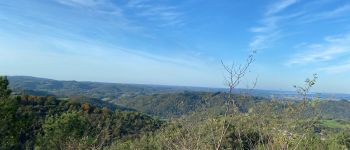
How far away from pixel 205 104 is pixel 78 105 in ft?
289

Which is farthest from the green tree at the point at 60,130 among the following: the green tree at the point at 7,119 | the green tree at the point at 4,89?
the green tree at the point at 4,89

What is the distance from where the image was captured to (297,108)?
10.1m

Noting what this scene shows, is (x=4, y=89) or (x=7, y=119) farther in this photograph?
(x=4, y=89)

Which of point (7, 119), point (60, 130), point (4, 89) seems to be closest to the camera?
point (7, 119)

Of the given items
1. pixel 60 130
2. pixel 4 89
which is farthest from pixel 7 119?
pixel 60 130

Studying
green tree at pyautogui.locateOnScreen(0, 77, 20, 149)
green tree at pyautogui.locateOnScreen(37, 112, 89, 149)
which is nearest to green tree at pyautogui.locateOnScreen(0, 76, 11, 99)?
green tree at pyautogui.locateOnScreen(0, 77, 20, 149)

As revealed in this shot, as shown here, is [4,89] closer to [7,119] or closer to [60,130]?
[7,119]

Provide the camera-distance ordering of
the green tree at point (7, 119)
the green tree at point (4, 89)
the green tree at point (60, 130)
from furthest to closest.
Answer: the green tree at point (60, 130) → the green tree at point (4, 89) → the green tree at point (7, 119)

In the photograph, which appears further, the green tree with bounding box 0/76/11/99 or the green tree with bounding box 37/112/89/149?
the green tree with bounding box 37/112/89/149

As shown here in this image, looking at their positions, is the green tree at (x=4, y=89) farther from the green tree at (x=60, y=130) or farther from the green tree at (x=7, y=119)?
the green tree at (x=60, y=130)

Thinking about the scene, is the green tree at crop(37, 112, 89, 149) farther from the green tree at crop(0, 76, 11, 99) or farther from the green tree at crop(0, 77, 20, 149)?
the green tree at crop(0, 76, 11, 99)

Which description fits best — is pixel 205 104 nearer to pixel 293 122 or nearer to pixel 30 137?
pixel 293 122

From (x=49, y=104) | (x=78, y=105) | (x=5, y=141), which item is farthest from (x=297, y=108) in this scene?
(x=78, y=105)

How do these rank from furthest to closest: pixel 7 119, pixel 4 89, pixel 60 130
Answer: pixel 60 130
pixel 4 89
pixel 7 119
